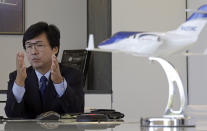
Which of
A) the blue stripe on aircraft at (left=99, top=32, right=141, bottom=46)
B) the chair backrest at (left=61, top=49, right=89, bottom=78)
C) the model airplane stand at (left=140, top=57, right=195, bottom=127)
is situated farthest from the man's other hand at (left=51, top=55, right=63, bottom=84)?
the chair backrest at (left=61, top=49, right=89, bottom=78)

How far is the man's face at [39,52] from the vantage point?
3.05 m

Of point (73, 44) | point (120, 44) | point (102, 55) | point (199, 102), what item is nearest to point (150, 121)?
point (120, 44)

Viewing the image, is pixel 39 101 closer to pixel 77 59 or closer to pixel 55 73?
pixel 55 73

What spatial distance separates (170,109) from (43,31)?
1.66 metres

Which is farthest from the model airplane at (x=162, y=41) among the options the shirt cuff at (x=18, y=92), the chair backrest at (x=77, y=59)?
the chair backrest at (x=77, y=59)

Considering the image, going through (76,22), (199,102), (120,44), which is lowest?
(199,102)

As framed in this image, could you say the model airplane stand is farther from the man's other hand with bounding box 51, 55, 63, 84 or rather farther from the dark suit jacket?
the dark suit jacket

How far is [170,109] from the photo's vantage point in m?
1.65

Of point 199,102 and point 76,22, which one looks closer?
point 199,102

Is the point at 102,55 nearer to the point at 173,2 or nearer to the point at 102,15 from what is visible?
the point at 102,15

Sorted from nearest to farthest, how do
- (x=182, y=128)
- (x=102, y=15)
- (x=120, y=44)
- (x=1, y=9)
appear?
1. (x=120, y=44)
2. (x=182, y=128)
3. (x=102, y=15)
4. (x=1, y=9)

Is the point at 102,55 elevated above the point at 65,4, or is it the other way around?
the point at 65,4

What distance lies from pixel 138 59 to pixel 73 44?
98 centimetres

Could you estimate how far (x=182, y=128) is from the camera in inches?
62.5
